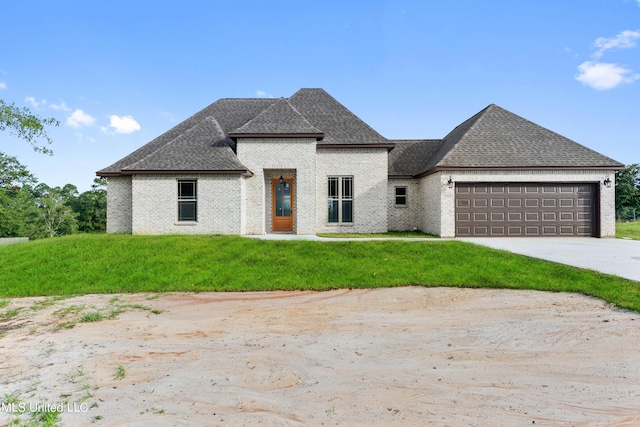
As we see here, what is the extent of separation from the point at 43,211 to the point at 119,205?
40.5 metres

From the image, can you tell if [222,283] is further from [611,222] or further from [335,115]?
[611,222]

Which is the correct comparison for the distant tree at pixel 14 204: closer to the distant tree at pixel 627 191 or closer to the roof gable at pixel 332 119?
the roof gable at pixel 332 119

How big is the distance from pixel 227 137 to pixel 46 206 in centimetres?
4298

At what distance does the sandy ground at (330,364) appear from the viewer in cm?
315

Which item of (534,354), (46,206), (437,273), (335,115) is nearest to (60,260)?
(437,273)

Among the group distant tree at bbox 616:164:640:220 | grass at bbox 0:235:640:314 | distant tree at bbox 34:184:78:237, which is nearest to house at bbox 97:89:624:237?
grass at bbox 0:235:640:314

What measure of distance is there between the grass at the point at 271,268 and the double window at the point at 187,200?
9.77 ft

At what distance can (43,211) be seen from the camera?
4569 centimetres

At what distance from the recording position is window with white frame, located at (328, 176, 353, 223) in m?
17.8

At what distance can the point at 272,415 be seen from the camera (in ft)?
10.1

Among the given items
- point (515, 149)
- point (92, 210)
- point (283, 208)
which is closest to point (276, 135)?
point (283, 208)

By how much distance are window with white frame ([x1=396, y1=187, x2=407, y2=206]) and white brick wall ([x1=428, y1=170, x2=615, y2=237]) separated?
11.7 feet

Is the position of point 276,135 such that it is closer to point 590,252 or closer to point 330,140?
point 330,140

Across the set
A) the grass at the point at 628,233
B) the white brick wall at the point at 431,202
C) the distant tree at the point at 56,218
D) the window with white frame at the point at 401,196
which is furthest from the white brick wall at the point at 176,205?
the distant tree at the point at 56,218
